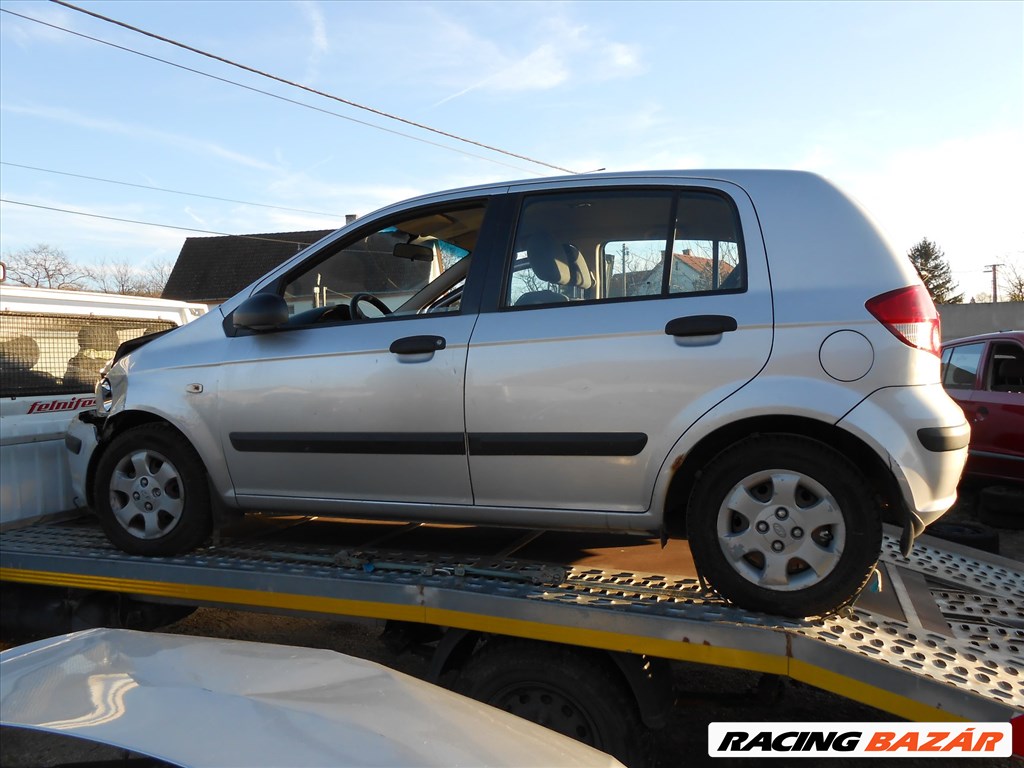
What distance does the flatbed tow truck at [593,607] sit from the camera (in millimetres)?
2336

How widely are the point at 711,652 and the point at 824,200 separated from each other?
1665 mm

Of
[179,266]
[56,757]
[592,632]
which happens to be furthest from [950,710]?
[179,266]

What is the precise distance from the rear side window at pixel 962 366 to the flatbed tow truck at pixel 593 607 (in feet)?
13.8

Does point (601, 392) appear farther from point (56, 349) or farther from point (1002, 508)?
point (1002, 508)

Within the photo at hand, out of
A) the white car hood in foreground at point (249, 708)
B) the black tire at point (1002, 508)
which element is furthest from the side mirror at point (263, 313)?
the black tire at point (1002, 508)

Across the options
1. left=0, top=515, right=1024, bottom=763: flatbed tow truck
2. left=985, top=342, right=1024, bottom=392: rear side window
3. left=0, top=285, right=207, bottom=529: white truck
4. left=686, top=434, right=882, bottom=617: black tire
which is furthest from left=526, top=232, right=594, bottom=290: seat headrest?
left=985, top=342, right=1024, bottom=392: rear side window

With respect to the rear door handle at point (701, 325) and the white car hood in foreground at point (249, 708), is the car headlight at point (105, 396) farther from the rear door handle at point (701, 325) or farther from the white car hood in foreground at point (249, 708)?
the rear door handle at point (701, 325)

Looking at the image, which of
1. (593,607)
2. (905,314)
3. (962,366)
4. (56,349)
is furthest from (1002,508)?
(56,349)

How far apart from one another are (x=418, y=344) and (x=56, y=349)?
3.00 meters

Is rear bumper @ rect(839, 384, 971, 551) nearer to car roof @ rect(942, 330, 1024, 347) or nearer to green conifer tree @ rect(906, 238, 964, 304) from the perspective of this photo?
car roof @ rect(942, 330, 1024, 347)

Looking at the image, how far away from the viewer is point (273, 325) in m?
3.37

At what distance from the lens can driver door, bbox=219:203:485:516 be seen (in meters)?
3.14

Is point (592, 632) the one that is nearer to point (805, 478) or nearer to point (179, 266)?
point (805, 478)

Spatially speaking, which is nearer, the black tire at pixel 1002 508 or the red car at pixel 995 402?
the black tire at pixel 1002 508
